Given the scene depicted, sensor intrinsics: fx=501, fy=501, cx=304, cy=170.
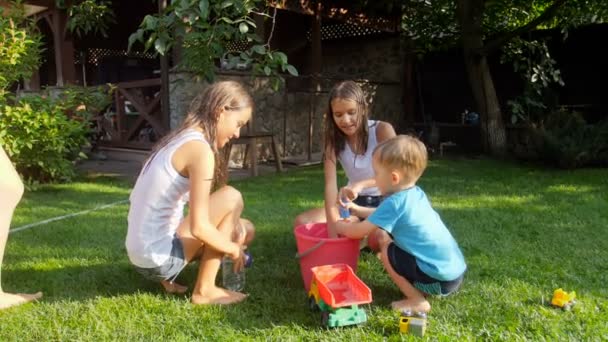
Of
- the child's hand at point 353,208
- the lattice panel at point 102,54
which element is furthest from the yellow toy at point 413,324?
the lattice panel at point 102,54

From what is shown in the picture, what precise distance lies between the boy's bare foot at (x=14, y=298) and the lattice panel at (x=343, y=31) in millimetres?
7980

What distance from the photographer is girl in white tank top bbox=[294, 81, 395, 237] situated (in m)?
2.45

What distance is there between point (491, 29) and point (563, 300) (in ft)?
21.1

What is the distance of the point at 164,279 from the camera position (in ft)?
6.70

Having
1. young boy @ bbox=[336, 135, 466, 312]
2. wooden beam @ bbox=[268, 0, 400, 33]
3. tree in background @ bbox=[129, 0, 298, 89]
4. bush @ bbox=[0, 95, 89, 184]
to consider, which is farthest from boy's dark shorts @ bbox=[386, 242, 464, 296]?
wooden beam @ bbox=[268, 0, 400, 33]

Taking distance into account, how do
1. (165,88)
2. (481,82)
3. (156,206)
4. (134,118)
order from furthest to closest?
1. (134,118)
2. (481,82)
3. (165,88)
4. (156,206)

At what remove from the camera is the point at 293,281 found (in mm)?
2350

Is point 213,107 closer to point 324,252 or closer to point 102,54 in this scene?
point 324,252

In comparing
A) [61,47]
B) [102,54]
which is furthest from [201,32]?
[102,54]

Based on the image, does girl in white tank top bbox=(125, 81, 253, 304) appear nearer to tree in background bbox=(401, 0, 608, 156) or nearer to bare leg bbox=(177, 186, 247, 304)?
bare leg bbox=(177, 186, 247, 304)

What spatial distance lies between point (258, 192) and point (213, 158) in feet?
8.44

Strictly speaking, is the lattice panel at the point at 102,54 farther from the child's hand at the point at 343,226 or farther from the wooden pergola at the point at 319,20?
the child's hand at the point at 343,226

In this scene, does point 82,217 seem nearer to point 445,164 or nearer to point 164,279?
point 164,279

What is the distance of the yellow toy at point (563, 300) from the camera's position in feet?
6.35
